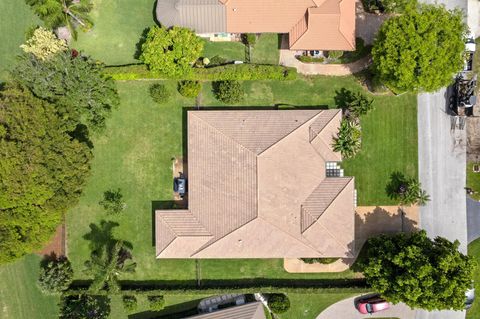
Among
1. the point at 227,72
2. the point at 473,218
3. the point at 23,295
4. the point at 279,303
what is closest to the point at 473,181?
the point at 473,218

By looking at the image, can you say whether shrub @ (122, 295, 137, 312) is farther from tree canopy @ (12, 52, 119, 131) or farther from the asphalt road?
the asphalt road

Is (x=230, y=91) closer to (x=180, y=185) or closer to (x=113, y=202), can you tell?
(x=180, y=185)

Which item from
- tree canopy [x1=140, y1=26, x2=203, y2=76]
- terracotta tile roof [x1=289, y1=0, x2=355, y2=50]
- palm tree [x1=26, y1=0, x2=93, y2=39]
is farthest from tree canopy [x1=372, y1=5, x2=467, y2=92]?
palm tree [x1=26, y1=0, x2=93, y2=39]

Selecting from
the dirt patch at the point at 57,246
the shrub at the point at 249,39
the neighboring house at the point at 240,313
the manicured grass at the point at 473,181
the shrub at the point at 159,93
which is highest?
the shrub at the point at 249,39

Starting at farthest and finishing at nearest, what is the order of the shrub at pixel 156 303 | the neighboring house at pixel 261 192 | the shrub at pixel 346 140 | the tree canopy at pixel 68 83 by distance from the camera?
the shrub at pixel 156 303 < the shrub at pixel 346 140 < the neighboring house at pixel 261 192 < the tree canopy at pixel 68 83

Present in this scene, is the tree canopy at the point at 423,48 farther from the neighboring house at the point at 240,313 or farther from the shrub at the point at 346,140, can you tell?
the neighboring house at the point at 240,313

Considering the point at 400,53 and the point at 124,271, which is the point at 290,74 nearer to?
the point at 400,53

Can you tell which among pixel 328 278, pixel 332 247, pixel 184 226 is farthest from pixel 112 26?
pixel 328 278

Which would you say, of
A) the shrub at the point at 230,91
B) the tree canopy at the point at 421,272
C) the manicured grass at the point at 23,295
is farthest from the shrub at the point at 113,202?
Result: the tree canopy at the point at 421,272

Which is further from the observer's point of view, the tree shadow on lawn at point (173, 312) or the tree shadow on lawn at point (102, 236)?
the tree shadow on lawn at point (173, 312)
